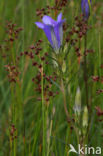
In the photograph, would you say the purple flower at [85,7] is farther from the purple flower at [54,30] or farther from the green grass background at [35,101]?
the purple flower at [54,30]

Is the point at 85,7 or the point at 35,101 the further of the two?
the point at 35,101

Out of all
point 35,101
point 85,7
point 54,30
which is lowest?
point 35,101

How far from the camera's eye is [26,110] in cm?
213

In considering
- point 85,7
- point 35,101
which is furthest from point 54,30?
point 35,101

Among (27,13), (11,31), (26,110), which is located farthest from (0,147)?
(27,13)

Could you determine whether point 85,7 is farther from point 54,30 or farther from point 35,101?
point 35,101

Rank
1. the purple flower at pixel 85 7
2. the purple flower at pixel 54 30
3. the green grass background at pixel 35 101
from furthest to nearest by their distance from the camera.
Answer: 1. the green grass background at pixel 35 101
2. the purple flower at pixel 85 7
3. the purple flower at pixel 54 30

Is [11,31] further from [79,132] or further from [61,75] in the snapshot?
[79,132]

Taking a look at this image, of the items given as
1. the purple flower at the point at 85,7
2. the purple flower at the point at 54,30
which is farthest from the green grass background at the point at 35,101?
A: the purple flower at the point at 54,30

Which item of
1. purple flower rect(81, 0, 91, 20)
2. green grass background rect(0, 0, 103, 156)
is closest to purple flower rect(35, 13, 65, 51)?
purple flower rect(81, 0, 91, 20)

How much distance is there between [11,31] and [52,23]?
12.3 inches

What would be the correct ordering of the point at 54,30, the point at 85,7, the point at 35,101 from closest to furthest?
the point at 54,30
the point at 85,7
the point at 35,101

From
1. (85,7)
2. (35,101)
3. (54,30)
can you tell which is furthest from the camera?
(35,101)

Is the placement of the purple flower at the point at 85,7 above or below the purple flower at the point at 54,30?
above
